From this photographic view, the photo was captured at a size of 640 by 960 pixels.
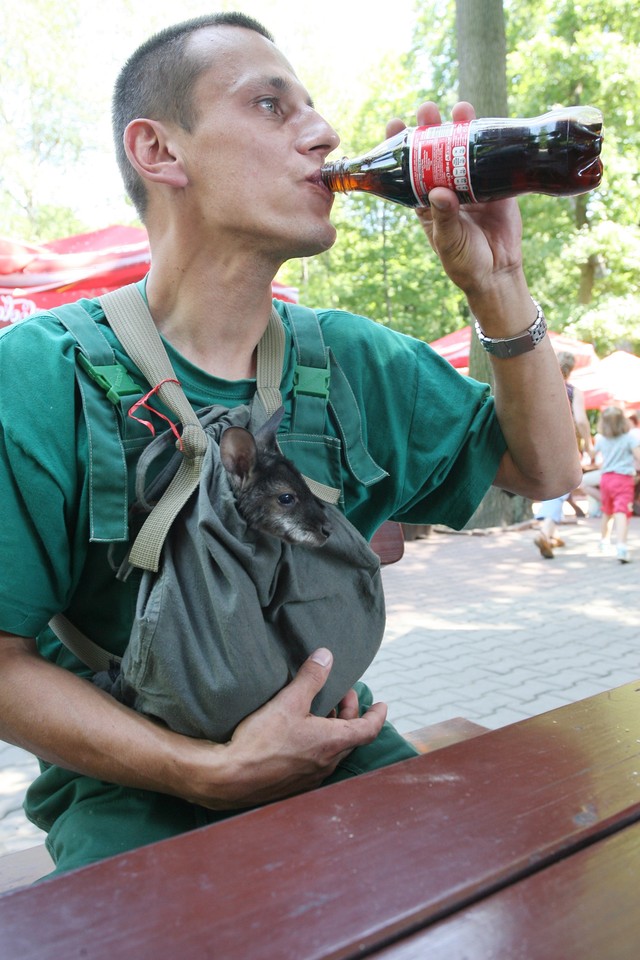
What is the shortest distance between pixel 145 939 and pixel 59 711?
726mm

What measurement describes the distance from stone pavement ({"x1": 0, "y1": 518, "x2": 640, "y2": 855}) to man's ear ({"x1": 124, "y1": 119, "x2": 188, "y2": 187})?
8.54 ft

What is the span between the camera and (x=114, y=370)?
5.32 ft

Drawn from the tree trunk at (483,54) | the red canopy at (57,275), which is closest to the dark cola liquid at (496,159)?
the red canopy at (57,275)

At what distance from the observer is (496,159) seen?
5.73ft

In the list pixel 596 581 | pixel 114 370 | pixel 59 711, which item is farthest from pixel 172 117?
pixel 596 581

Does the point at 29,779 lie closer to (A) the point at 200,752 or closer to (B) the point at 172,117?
(A) the point at 200,752

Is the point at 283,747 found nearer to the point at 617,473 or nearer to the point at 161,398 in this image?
the point at 161,398

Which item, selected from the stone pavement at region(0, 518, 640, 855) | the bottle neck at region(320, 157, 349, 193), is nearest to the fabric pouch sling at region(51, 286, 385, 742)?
the bottle neck at region(320, 157, 349, 193)

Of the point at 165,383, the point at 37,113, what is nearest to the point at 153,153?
the point at 165,383

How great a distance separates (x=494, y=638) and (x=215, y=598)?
489 cm

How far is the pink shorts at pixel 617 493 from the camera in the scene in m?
8.77

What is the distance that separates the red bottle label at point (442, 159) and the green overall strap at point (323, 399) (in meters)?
0.40

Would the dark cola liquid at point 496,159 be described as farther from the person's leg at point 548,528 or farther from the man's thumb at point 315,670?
the person's leg at point 548,528

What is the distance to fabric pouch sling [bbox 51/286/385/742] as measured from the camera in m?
1.38
